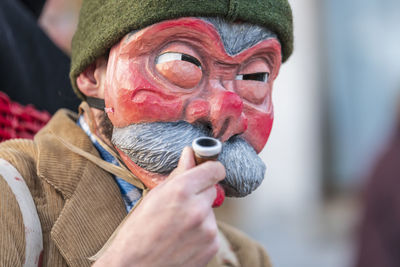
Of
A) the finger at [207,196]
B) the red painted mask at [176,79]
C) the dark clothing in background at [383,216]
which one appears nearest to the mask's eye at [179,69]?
the red painted mask at [176,79]

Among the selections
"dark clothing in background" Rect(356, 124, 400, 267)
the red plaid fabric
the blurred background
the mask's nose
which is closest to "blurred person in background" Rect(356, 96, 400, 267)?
"dark clothing in background" Rect(356, 124, 400, 267)

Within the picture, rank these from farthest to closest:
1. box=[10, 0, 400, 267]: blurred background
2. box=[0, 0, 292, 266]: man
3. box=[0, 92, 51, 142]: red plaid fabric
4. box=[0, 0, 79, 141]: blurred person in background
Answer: box=[10, 0, 400, 267]: blurred background
box=[0, 0, 79, 141]: blurred person in background
box=[0, 92, 51, 142]: red plaid fabric
box=[0, 0, 292, 266]: man

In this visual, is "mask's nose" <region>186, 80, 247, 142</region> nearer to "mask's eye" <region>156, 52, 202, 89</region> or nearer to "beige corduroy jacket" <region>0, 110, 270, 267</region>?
"mask's eye" <region>156, 52, 202, 89</region>

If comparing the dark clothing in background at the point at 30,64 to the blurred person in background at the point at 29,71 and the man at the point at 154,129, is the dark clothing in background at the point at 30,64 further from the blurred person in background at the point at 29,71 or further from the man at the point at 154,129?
the man at the point at 154,129

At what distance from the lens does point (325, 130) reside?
606 cm

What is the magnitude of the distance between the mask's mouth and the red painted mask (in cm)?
3

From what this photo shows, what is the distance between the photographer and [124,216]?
160cm

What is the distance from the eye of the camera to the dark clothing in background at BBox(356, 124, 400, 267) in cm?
299

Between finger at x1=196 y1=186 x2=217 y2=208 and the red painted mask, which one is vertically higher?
the red painted mask

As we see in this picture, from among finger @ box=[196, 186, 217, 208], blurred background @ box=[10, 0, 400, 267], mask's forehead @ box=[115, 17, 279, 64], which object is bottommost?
blurred background @ box=[10, 0, 400, 267]

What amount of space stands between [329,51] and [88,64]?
15.5 ft

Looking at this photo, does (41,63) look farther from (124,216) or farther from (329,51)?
(329,51)

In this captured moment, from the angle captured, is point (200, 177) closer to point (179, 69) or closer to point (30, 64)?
point (179, 69)

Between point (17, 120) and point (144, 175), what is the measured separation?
0.88 m
